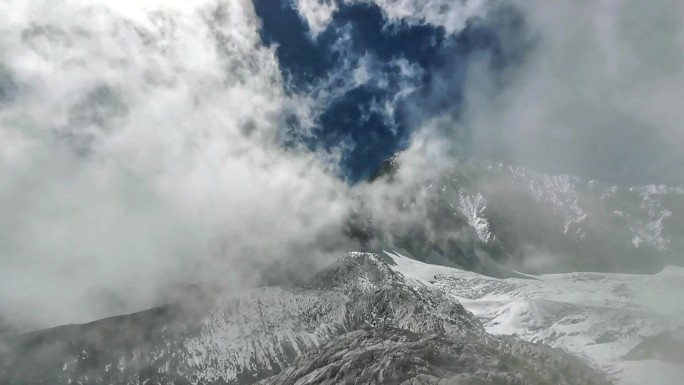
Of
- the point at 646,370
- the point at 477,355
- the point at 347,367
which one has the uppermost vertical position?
the point at 347,367

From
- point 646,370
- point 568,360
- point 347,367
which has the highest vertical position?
point 347,367

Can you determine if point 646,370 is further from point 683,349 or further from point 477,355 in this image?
point 477,355

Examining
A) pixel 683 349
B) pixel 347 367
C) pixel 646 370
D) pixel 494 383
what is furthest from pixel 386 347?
pixel 683 349

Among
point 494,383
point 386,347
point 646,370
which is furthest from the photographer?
point 646,370

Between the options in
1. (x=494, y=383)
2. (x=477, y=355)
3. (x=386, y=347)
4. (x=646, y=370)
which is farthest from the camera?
(x=646, y=370)

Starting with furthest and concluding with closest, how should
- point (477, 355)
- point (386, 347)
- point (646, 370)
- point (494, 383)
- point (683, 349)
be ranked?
1. point (683, 349)
2. point (646, 370)
3. point (386, 347)
4. point (477, 355)
5. point (494, 383)

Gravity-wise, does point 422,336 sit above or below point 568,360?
above

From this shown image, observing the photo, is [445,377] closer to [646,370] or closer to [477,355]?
[477,355]

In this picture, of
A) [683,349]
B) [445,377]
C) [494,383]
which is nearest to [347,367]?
[445,377]

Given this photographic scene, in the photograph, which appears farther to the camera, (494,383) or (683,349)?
(683,349)
